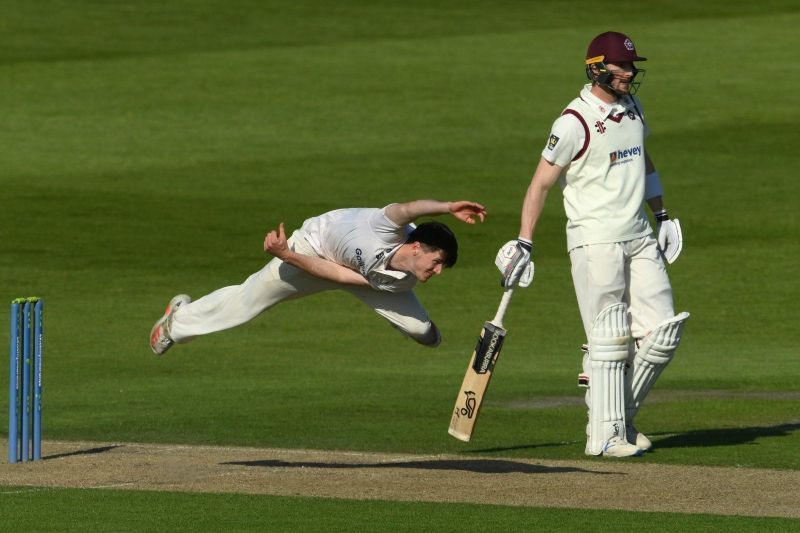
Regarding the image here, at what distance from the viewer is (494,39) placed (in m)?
33.3

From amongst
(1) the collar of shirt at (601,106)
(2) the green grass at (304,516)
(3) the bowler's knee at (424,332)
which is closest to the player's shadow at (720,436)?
(3) the bowler's knee at (424,332)

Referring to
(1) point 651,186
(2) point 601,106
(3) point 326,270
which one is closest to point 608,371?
(1) point 651,186

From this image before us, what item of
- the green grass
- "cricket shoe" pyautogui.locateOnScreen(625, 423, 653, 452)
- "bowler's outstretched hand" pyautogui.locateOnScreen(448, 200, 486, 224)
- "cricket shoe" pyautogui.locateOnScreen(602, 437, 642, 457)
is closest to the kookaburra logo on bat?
"cricket shoe" pyautogui.locateOnScreen(602, 437, 642, 457)

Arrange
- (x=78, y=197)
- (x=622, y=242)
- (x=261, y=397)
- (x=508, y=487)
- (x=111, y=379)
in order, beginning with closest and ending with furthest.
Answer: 1. (x=508, y=487)
2. (x=622, y=242)
3. (x=261, y=397)
4. (x=111, y=379)
5. (x=78, y=197)

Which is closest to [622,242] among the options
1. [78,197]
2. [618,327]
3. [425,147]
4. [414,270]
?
[618,327]

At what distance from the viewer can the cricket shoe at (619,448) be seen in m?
9.62

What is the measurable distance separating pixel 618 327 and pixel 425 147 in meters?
16.2

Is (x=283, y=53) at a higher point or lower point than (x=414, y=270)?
higher

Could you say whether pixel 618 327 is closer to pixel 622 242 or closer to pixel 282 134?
pixel 622 242

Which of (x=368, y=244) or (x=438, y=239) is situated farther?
(x=368, y=244)

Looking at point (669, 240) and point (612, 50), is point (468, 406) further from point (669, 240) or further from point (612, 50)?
point (612, 50)

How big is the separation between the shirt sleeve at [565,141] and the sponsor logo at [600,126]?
0.09 meters

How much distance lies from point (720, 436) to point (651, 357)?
1.12 meters

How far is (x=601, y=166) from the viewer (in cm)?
957
